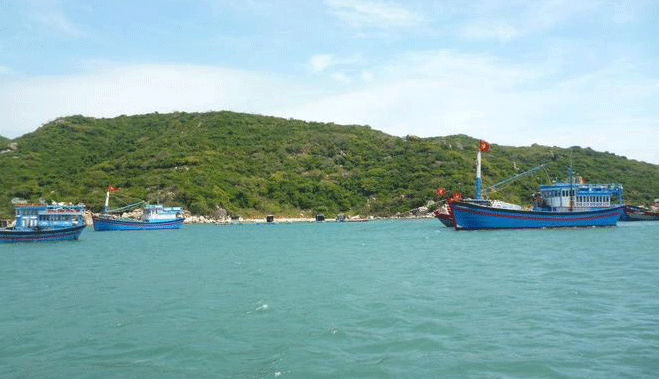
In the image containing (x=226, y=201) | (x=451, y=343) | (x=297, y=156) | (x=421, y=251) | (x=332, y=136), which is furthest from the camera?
A: (x=332, y=136)

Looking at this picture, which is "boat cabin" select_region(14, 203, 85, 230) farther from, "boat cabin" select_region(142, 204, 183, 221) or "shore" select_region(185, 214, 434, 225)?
"shore" select_region(185, 214, 434, 225)

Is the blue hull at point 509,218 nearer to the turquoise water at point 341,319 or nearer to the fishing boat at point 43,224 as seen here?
the turquoise water at point 341,319

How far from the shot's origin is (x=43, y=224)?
55969 mm

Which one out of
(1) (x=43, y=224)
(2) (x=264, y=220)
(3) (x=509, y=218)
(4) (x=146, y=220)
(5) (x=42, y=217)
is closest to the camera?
(1) (x=43, y=224)

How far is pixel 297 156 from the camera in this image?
14375cm

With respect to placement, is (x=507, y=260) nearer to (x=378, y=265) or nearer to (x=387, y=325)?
(x=378, y=265)

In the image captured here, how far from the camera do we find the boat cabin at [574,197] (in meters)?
64.9

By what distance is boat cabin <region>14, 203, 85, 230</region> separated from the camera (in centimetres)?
5594

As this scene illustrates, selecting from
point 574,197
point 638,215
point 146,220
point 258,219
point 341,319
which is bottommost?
point 341,319

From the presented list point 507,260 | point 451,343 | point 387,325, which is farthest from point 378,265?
Result: point 451,343

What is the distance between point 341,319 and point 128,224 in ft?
247

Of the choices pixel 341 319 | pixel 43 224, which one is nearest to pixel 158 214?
pixel 43 224

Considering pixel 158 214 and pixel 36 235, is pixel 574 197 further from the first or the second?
pixel 158 214

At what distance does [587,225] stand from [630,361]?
2230 inches
